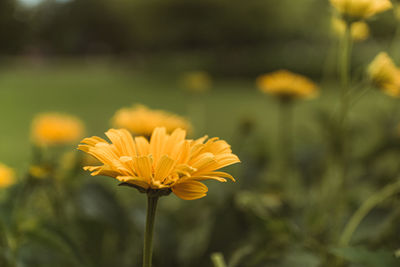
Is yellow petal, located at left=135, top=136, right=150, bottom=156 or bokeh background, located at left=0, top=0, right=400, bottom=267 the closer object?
yellow petal, located at left=135, top=136, right=150, bottom=156

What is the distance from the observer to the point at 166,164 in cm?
34

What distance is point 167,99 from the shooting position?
570 centimetres

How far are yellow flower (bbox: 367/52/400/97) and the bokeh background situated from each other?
0.03 metres

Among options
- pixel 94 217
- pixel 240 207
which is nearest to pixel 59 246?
pixel 94 217

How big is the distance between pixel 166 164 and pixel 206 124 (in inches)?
130

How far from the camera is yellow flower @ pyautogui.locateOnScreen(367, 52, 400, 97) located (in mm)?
614

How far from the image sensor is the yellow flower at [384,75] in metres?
0.61

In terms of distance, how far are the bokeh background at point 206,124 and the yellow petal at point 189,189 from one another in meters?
0.16

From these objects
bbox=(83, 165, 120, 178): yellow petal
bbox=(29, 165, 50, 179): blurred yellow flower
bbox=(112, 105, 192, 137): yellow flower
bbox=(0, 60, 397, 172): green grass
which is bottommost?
bbox=(83, 165, 120, 178): yellow petal

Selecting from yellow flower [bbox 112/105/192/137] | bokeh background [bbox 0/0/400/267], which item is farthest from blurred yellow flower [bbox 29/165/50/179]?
yellow flower [bbox 112/105/192/137]

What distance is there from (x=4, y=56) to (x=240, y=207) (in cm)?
1043

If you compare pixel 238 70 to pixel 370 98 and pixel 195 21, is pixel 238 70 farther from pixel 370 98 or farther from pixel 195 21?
pixel 370 98

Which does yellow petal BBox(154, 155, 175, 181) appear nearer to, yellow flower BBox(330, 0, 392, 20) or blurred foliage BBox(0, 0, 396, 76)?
yellow flower BBox(330, 0, 392, 20)

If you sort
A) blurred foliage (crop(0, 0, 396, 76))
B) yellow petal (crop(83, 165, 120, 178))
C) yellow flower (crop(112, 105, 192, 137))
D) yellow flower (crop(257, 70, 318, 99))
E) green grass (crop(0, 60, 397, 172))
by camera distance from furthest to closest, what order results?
blurred foliage (crop(0, 0, 396, 76))
green grass (crop(0, 60, 397, 172))
yellow flower (crop(257, 70, 318, 99))
yellow flower (crop(112, 105, 192, 137))
yellow petal (crop(83, 165, 120, 178))
